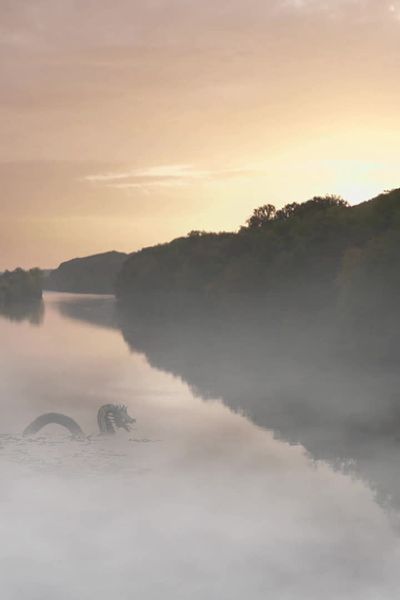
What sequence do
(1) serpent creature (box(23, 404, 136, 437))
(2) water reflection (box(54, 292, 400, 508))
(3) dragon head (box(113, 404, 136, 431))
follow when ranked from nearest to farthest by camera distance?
(2) water reflection (box(54, 292, 400, 508)) < (1) serpent creature (box(23, 404, 136, 437)) < (3) dragon head (box(113, 404, 136, 431))

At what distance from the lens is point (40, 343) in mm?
76438

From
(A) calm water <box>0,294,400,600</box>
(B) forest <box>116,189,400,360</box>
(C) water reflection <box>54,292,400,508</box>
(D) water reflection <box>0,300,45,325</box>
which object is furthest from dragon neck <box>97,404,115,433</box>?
(D) water reflection <box>0,300,45,325</box>

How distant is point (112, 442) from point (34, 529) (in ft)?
31.9

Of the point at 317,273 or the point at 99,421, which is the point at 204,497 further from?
the point at 317,273

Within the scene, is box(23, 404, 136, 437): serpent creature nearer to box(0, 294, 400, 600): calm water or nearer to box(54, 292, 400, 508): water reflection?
box(0, 294, 400, 600): calm water

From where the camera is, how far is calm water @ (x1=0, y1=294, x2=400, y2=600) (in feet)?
53.6

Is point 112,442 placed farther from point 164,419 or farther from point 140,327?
point 140,327

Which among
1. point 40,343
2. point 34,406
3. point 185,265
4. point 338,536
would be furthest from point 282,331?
point 185,265

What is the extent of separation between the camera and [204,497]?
72.5ft

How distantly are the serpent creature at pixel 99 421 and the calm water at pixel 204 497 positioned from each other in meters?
0.45

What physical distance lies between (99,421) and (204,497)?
9.59 metres

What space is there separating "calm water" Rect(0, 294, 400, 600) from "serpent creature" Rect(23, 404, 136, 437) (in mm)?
454

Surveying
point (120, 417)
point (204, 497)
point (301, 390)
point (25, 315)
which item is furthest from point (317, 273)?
point (204, 497)

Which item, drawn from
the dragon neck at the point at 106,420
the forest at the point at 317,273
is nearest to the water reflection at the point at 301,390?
the forest at the point at 317,273
